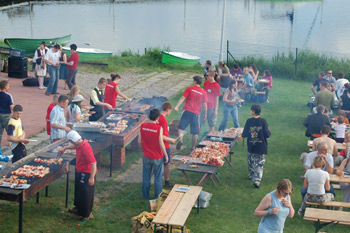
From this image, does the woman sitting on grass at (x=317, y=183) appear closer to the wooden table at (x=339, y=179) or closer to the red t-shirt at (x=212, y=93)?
the wooden table at (x=339, y=179)

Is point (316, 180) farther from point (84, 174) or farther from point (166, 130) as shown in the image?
point (84, 174)

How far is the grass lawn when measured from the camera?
8664mm

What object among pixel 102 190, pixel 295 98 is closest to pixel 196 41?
pixel 295 98

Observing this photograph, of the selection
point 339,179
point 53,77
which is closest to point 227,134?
point 339,179

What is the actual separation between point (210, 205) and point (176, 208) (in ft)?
5.25

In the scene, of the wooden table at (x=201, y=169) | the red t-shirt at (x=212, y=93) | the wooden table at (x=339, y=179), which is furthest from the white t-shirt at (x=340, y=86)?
the wooden table at (x=201, y=169)

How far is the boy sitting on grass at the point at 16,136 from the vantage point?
9.70m

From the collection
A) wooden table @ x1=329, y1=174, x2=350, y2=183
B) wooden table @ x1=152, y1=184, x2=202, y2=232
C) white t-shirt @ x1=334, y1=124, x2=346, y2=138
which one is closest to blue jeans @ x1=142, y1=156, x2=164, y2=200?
wooden table @ x1=152, y1=184, x2=202, y2=232

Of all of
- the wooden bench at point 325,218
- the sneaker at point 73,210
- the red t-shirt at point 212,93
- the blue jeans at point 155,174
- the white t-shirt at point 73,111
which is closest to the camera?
the wooden bench at point 325,218

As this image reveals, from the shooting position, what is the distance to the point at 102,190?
1036 centimetres

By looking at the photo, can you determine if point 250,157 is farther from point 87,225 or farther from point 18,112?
point 18,112

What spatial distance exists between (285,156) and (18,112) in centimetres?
712

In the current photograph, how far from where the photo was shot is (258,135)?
10.5 meters

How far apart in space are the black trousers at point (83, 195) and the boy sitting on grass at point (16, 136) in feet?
5.71
